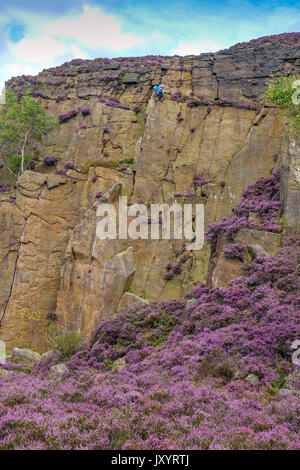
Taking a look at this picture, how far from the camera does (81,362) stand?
651 inches

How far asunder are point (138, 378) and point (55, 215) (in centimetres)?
2409

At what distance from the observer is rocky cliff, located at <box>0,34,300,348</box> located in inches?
1091

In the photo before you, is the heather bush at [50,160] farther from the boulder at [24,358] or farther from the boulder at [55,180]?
the boulder at [24,358]

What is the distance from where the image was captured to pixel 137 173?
1367 inches

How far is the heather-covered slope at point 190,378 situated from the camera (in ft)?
25.1

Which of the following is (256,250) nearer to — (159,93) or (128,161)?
(128,161)

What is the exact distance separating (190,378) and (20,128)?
36835mm

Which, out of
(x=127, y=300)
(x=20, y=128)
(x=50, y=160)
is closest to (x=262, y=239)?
(x=127, y=300)

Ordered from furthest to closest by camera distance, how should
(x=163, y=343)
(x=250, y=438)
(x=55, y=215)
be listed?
(x=55, y=215) → (x=163, y=343) → (x=250, y=438)

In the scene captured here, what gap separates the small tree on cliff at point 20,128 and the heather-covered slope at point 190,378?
27989 millimetres

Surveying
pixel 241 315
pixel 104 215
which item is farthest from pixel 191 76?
A: pixel 241 315

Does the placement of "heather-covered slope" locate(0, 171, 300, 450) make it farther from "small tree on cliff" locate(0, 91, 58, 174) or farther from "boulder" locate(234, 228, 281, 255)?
"small tree on cliff" locate(0, 91, 58, 174)

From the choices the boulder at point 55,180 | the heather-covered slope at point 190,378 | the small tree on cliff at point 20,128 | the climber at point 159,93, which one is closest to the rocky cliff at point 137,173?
the boulder at point 55,180
